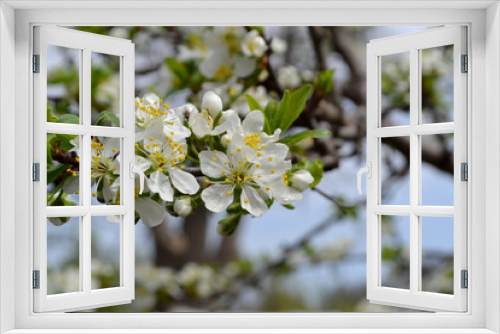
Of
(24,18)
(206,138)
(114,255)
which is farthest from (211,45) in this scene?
(114,255)

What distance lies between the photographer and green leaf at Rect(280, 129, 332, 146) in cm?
268

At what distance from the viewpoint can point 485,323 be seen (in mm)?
2133

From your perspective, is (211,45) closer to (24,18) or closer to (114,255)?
(24,18)

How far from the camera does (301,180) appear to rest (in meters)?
2.74

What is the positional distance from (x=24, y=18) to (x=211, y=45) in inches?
40.0

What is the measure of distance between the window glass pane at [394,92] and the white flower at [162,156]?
1.05m

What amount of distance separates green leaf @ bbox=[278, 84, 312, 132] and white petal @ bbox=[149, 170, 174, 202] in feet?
2.04

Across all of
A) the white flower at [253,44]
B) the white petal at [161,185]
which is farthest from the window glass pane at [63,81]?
the white flower at [253,44]

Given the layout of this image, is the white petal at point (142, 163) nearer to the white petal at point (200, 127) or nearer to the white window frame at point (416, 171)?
the white petal at point (200, 127)

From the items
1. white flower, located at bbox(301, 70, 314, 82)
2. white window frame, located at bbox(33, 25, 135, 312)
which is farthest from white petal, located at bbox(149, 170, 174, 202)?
white flower, located at bbox(301, 70, 314, 82)

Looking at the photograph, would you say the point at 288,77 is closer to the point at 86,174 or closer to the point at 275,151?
the point at 275,151

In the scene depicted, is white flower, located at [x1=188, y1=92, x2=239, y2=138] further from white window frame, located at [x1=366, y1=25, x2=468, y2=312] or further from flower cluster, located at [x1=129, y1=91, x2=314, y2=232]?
white window frame, located at [x1=366, y1=25, x2=468, y2=312]

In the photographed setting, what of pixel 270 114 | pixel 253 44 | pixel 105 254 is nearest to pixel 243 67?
pixel 253 44

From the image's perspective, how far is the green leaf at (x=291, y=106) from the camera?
2693mm
